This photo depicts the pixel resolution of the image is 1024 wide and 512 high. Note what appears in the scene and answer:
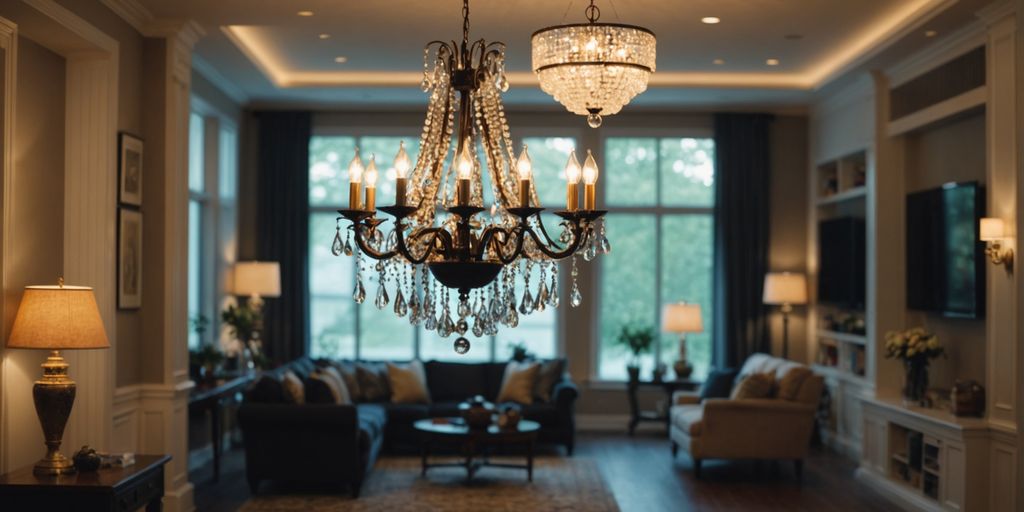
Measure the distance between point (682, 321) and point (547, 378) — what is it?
4.69 feet

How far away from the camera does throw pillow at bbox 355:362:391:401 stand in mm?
9562

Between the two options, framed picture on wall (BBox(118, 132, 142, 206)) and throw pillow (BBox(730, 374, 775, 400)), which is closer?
framed picture on wall (BBox(118, 132, 142, 206))

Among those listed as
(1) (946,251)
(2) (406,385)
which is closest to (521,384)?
(2) (406,385)

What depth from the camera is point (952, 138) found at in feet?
24.9

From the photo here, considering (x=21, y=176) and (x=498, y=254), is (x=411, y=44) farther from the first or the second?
(x=498, y=254)

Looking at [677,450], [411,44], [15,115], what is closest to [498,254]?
[15,115]

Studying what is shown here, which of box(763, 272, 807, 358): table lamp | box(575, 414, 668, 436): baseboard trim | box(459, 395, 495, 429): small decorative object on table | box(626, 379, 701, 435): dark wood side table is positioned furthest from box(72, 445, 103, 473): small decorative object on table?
box(763, 272, 807, 358): table lamp

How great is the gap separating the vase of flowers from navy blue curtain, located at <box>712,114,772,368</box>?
2908mm

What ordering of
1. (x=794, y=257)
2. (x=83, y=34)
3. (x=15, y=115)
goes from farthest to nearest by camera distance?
(x=794, y=257), (x=83, y=34), (x=15, y=115)

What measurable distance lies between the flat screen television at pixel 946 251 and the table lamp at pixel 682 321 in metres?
2.28

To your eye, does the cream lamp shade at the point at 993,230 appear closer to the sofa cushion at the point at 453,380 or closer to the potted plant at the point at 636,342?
the potted plant at the point at 636,342

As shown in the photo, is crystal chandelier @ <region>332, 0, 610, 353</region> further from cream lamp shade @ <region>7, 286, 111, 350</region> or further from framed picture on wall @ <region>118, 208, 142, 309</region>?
framed picture on wall @ <region>118, 208, 142, 309</region>

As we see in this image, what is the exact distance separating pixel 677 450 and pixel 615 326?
73.2 inches

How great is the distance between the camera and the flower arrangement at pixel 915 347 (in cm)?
730
